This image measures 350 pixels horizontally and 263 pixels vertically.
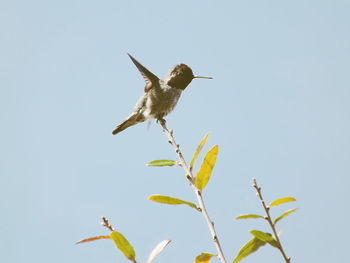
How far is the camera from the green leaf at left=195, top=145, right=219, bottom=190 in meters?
2.04

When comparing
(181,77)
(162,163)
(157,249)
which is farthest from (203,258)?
(181,77)

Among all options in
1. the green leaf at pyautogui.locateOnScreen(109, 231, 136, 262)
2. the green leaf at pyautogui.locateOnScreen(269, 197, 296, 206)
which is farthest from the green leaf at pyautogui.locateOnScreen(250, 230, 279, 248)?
the green leaf at pyautogui.locateOnScreen(109, 231, 136, 262)

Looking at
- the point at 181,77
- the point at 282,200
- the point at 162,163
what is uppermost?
the point at 181,77

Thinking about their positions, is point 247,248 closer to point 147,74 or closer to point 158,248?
point 158,248

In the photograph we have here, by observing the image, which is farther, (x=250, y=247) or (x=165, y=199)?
(x=165, y=199)

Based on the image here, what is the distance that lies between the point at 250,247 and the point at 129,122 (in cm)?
469

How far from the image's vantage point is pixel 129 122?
639 cm

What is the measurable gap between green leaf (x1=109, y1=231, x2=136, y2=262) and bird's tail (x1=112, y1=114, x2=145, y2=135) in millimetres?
4523

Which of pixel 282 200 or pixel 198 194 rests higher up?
pixel 198 194

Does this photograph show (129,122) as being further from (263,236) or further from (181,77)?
(263,236)

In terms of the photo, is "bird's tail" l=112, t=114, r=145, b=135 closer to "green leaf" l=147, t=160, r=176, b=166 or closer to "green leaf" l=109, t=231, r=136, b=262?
"green leaf" l=147, t=160, r=176, b=166

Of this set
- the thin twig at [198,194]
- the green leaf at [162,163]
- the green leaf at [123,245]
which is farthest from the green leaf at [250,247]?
the green leaf at [162,163]

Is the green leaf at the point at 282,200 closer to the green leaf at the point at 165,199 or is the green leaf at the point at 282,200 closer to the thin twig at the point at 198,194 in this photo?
the thin twig at the point at 198,194

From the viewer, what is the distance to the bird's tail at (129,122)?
20.5 ft
